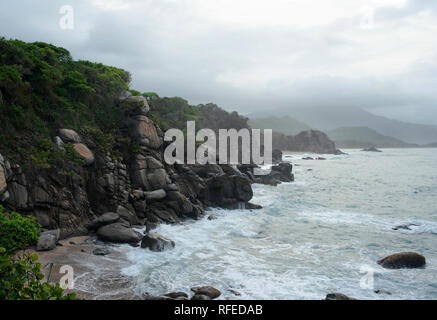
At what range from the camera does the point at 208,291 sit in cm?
981

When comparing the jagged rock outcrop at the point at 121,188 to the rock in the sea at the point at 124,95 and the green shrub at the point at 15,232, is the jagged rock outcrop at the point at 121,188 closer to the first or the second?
the rock in the sea at the point at 124,95

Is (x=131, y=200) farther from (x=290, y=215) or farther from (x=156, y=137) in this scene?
(x=290, y=215)

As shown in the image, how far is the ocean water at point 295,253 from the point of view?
10.9 meters

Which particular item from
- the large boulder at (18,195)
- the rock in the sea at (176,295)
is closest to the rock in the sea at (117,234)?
the large boulder at (18,195)

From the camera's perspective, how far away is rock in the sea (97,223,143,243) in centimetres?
1462

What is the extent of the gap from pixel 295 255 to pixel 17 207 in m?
13.8

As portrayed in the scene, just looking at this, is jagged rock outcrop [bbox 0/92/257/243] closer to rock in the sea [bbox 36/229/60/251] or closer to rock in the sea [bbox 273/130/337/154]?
rock in the sea [bbox 36/229/60/251]

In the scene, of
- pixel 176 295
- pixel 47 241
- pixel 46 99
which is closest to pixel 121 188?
pixel 47 241

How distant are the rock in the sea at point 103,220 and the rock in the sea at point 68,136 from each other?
508 centimetres

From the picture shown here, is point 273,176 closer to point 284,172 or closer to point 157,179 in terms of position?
point 284,172

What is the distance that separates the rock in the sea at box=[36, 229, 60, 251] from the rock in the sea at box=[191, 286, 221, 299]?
22.6 feet

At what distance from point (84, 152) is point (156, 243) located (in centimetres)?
→ 753

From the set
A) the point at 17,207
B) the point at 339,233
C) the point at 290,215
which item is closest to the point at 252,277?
the point at 339,233

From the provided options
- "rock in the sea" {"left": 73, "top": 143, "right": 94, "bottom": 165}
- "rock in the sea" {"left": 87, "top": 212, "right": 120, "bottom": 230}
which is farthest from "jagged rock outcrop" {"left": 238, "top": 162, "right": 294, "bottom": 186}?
"rock in the sea" {"left": 87, "top": 212, "right": 120, "bottom": 230}
